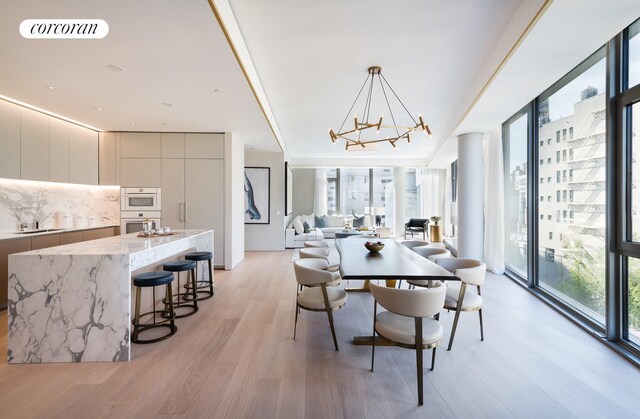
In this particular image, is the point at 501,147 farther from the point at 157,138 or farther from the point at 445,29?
the point at 157,138

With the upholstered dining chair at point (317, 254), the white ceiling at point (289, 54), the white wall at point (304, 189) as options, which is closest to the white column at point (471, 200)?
the white ceiling at point (289, 54)

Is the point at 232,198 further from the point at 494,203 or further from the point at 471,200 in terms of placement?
the point at 494,203

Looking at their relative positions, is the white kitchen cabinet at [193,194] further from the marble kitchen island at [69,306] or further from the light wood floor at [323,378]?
the marble kitchen island at [69,306]

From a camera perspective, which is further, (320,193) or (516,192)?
(320,193)

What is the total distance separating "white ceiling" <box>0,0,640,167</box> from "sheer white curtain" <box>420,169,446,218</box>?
243 inches

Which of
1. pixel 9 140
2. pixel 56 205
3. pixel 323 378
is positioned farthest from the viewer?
pixel 56 205

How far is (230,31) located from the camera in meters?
2.54

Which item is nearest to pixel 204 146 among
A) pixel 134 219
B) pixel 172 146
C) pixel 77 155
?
pixel 172 146

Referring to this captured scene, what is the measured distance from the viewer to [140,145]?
17.9 ft

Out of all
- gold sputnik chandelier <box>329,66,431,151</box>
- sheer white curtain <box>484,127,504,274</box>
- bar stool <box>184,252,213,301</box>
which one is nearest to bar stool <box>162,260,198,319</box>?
bar stool <box>184,252,213,301</box>

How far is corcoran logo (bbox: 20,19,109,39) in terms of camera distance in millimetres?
2283

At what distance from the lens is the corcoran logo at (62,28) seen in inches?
89.9

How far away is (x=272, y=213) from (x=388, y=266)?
5.40 meters

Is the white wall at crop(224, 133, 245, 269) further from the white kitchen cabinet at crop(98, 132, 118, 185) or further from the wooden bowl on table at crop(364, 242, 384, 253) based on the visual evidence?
the wooden bowl on table at crop(364, 242, 384, 253)
